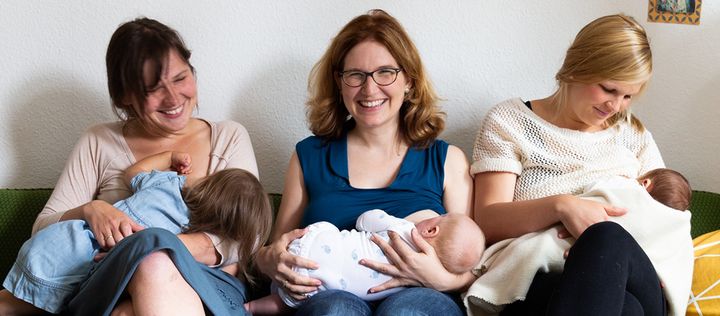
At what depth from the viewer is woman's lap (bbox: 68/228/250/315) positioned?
1.73 m

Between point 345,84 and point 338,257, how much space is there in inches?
20.8

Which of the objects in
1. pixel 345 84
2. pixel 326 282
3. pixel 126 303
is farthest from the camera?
pixel 345 84

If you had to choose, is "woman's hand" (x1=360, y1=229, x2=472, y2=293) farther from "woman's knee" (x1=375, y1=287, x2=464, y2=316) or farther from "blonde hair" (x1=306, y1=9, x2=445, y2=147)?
"blonde hair" (x1=306, y1=9, x2=445, y2=147)

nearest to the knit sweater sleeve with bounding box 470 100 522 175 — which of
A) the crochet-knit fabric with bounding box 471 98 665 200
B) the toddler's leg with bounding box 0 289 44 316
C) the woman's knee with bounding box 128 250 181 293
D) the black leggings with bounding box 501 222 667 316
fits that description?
the crochet-knit fabric with bounding box 471 98 665 200

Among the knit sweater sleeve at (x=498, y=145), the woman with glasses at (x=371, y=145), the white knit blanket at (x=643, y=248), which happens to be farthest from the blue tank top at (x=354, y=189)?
the white knit blanket at (x=643, y=248)

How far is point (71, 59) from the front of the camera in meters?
2.58

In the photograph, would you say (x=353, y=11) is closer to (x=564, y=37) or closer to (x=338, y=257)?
(x=564, y=37)

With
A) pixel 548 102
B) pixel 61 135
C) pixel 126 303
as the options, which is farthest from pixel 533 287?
pixel 61 135

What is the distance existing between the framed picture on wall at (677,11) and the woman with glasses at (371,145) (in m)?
0.85

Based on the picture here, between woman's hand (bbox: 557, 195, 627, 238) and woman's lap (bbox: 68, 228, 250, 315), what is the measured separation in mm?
893

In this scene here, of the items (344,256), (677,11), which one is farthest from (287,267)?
(677,11)

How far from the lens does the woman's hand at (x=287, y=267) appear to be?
197cm

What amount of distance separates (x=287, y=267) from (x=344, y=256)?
15cm

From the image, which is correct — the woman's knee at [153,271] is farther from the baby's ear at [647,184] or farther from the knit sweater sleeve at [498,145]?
the baby's ear at [647,184]
